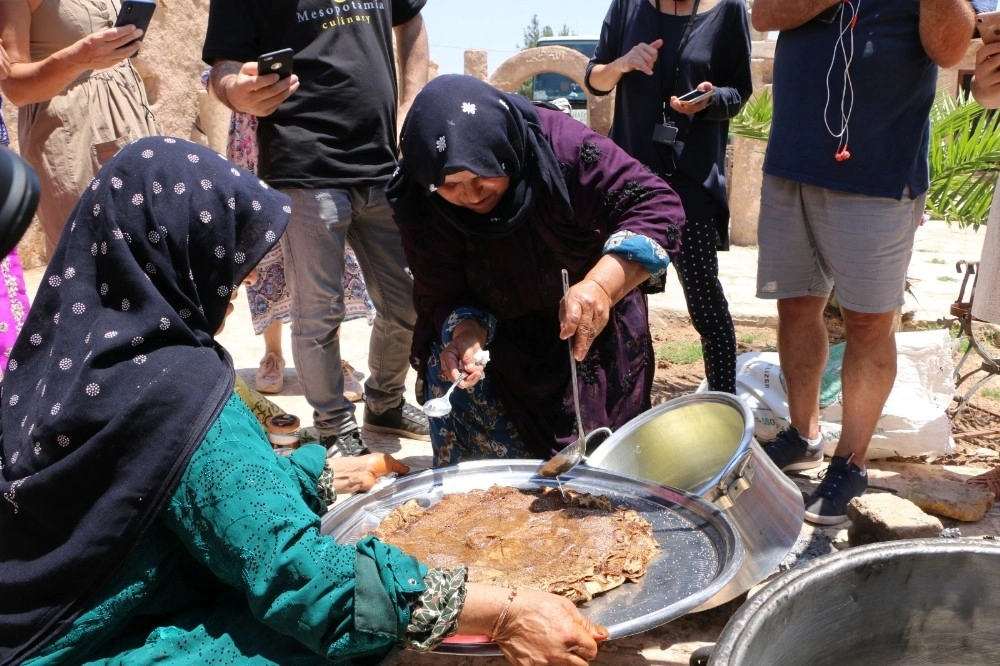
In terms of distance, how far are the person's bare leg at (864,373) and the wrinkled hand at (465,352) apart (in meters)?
1.30

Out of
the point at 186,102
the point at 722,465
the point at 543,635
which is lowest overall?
the point at 722,465

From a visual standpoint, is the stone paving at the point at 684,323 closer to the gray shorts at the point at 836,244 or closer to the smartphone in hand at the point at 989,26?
the gray shorts at the point at 836,244

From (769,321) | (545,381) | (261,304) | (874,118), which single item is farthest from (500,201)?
(769,321)

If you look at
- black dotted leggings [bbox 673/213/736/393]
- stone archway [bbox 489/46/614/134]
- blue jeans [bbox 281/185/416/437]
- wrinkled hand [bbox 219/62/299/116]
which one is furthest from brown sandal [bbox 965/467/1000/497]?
stone archway [bbox 489/46/614/134]

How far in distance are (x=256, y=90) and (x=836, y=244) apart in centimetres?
213

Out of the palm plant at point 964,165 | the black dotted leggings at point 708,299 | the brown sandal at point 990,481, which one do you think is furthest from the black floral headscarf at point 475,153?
the palm plant at point 964,165

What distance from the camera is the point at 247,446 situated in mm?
1595

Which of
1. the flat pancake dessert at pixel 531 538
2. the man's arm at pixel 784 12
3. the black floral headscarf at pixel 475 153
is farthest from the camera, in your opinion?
the man's arm at pixel 784 12

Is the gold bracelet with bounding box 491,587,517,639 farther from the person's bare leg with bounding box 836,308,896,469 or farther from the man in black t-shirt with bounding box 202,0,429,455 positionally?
the man in black t-shirt with bounding box 202,0,429,455

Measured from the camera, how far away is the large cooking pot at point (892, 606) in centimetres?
147

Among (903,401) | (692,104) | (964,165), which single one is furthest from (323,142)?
(964,165)

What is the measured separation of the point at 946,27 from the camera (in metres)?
2.68

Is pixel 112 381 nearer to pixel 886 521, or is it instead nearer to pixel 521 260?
pixel 521 260

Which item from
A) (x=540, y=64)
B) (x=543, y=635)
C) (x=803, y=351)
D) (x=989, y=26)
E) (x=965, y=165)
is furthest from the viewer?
(x=540, y=64)
